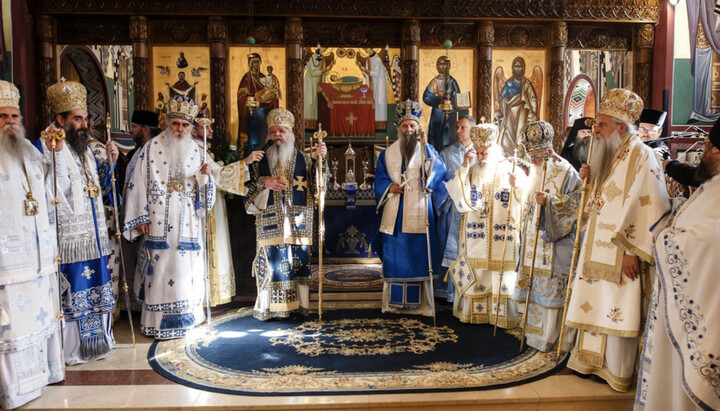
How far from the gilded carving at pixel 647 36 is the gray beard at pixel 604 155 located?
5.81 m

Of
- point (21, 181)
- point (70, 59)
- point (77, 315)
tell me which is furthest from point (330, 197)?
point (70, 59)

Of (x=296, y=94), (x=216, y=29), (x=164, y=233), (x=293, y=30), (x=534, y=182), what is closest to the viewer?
(x=534, y=182)

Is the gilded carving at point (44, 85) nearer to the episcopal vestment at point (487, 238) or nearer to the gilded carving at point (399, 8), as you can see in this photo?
the gilded carving at point (399, 8)

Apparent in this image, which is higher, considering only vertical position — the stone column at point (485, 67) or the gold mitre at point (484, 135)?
the stone column at point (485, 67)

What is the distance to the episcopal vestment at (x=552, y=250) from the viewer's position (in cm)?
441

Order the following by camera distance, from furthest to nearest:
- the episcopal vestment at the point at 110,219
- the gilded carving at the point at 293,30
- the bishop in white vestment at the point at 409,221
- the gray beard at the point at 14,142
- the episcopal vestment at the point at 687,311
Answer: the gilded carving at the point at 293,30 < the bishop in white vestment at the point at 409,221 < the episcopal vestment at the point at 110,219 < the gray beard at the point at 14,142 < the episcopal vestment at the point at 687,311

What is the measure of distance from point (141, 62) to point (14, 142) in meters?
4.91

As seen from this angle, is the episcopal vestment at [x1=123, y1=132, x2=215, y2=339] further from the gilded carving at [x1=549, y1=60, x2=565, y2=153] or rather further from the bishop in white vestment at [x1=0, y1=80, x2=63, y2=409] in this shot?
the gilded carving at [x1=549, y1=60, x2=565, y2=153]

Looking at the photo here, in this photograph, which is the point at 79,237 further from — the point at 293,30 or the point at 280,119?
the point at 293,30

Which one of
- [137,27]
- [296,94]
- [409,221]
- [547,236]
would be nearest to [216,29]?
[137,27]

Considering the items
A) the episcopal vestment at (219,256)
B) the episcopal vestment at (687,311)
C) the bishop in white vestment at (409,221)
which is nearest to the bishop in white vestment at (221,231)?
the episcopal vestment at (219,256)

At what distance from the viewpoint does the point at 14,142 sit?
12.1ft

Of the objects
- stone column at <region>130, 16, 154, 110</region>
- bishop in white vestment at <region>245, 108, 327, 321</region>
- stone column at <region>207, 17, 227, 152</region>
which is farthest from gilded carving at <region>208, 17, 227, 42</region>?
bishop in white vestment at <region>245, 108, 327, 321</region>

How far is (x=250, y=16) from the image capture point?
27.2 ft
